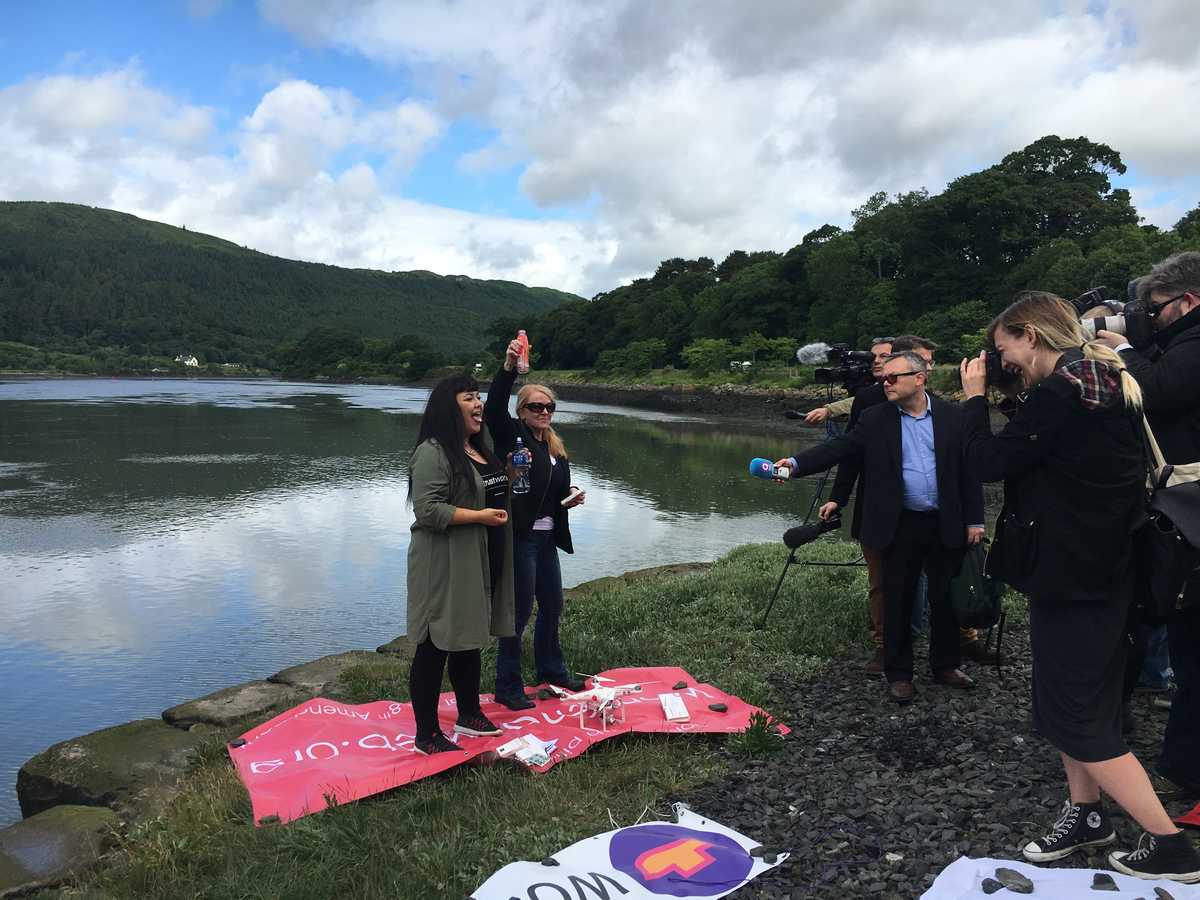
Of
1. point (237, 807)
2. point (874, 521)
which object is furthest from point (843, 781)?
point (237, 807)

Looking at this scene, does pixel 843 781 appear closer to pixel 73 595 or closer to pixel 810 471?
pixel 810 471

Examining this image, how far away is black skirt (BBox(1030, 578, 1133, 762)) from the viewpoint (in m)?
2.76

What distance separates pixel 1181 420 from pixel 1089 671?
1262mm

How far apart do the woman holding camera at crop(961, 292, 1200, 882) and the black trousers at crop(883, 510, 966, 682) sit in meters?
1.80

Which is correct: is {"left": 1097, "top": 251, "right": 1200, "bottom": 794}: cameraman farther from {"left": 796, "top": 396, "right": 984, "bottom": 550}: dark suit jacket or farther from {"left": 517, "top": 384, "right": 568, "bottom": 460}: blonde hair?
{"left": 517, "top": 384, "right": 568, "bottom": 460}: blonde hair

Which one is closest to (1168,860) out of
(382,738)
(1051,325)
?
(1051,325)

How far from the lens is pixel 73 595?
1031cm

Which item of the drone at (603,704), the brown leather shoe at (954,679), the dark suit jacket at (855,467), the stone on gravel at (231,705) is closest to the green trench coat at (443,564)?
the drone at (603,704)

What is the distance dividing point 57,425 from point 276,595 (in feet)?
102

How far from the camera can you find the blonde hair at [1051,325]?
112 inches

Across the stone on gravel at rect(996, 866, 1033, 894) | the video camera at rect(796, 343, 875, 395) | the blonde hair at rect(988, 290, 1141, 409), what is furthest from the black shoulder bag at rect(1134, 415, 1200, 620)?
the video camera at rect(796, 343, 875, 395)

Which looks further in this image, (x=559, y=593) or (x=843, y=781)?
(x=559, y=593)

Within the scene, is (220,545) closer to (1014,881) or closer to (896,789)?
(896,789)

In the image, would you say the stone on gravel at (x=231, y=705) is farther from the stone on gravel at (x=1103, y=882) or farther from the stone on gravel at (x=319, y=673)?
the stone on gravel at (x=1103, y=882)
